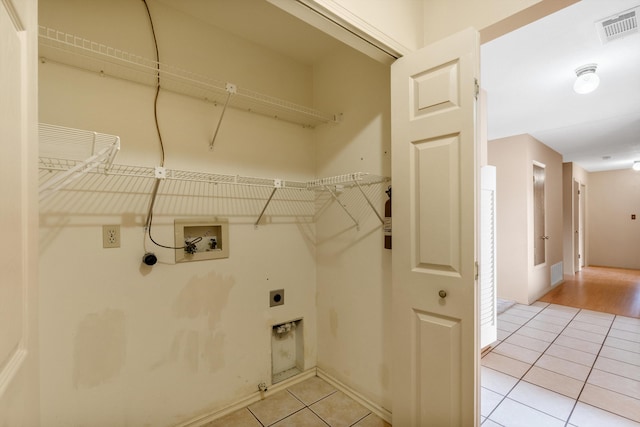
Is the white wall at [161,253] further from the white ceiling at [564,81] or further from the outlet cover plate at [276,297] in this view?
the white ceiling at [564,81]

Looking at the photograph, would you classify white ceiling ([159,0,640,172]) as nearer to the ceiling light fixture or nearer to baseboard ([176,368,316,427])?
the ceiling light fixture

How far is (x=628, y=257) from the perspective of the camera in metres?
6.79

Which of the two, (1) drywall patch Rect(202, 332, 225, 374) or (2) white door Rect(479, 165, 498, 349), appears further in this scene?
(2) white door Rect(479, 165, 498, 349)

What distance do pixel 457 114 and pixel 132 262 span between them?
5.95ft

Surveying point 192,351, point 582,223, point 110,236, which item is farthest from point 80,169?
point 582,223

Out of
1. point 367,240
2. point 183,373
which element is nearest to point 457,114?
point 367,240

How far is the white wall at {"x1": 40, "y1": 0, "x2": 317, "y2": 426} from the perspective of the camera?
1.40 m

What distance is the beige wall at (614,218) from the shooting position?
6.72m

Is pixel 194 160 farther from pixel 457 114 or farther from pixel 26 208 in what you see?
pixel 457 114

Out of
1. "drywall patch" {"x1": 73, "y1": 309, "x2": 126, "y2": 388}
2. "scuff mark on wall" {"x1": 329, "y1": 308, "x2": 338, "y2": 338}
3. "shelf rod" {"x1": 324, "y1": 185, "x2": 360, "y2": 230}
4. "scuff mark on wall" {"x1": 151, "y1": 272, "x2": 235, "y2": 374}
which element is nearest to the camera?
"drywall patch" {"x1": 73, "y1": 309, "x2": 126, "y2": 388}

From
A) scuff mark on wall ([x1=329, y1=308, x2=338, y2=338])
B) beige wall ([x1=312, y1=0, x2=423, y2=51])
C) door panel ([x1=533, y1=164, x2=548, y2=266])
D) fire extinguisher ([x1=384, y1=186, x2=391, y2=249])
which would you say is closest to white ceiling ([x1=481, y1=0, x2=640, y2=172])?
door panel ([x1=533, y1=164, x2=548, y2=266])

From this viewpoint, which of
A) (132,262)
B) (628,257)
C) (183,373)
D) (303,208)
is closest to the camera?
(132,262)

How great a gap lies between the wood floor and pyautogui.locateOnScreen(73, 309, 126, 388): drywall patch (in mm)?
5284

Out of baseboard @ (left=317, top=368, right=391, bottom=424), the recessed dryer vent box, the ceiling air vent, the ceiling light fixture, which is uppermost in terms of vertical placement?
the ceiling air vent
